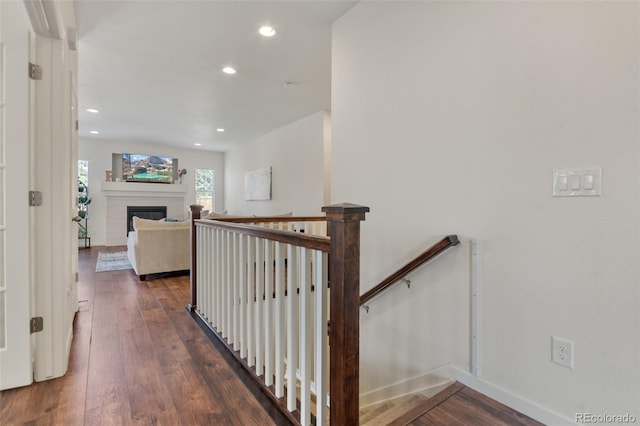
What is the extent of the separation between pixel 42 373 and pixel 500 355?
2.53 metres

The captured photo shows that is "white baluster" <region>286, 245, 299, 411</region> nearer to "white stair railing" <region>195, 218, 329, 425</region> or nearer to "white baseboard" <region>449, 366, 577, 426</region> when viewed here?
"white stair railing" <region>195, 218, 329, 425</region>

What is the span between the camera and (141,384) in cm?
177

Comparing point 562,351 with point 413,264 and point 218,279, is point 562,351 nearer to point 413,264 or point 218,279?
point 413,264

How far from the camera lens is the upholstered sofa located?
14.2ft

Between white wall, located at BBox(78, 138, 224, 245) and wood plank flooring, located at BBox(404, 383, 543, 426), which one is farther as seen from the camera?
white wall, located at BBox(78, 138, 224, 245)

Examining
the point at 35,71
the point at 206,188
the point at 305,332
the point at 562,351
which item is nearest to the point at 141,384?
the point at 305,332

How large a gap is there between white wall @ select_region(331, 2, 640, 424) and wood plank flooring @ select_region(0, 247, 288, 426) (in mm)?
1208

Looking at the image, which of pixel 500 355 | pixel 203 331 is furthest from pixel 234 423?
pixel 500 355

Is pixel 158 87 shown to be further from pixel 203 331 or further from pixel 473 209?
pixel 473 209

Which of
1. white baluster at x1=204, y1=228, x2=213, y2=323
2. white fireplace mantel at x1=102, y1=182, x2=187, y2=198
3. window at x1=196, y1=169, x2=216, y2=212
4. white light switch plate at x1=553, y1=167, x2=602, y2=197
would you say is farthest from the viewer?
window at x1=196, y1=169, x2=216, y2=212

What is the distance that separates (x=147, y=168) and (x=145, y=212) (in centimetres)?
117

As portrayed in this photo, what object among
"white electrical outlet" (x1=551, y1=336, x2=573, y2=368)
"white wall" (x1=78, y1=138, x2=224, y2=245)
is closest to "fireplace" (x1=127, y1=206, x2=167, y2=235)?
"white wall" (x1=78, y1=138, x2=224, y2=245)

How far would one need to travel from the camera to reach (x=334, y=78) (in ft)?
9.89

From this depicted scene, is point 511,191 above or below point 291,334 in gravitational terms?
above
